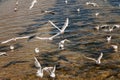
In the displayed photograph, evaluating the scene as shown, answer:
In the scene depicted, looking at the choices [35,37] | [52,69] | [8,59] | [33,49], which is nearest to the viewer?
[52,69]

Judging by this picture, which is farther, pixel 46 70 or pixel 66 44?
pixel 66 44

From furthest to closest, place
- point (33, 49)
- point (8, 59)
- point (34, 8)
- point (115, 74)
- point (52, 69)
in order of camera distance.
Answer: point (34, 8) → point (33, 49) → point (8, 59) → point (52, 69) → point (115, 74)

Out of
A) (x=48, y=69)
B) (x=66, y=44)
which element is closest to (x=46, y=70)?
(x=48, y=69)

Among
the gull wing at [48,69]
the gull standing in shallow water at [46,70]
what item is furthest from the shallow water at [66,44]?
the gull wing at [48,69]

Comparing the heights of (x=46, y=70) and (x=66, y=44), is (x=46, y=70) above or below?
above

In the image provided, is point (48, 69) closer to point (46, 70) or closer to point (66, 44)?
point (46, 70)

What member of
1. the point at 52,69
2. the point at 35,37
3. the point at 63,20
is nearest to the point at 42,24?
the point at 63,20

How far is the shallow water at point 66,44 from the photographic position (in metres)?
14.8

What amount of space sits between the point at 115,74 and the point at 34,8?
800 inches

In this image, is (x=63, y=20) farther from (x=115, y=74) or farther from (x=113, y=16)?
(x=115, y=74)

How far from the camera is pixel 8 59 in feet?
57.0

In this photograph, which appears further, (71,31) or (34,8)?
(34,8)

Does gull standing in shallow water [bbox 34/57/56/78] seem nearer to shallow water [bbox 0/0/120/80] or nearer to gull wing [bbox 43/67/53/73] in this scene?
gull wing [bbox 43/67/53/73]

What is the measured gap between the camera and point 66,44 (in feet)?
61.8
